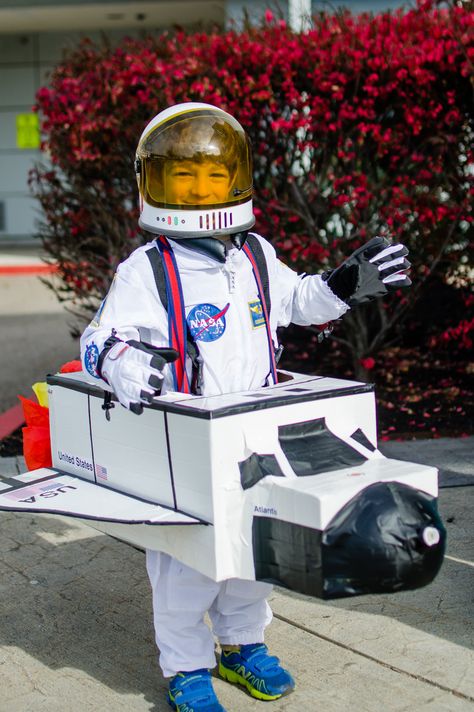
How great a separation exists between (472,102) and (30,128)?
1366cm

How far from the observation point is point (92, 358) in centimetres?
268

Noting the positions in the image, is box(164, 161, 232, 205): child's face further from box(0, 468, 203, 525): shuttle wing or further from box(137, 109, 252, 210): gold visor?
box(0, 468, 203, 525): shuttle wing

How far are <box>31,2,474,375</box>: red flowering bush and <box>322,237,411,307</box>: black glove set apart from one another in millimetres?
2543

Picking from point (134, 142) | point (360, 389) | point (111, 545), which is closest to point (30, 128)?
point (134, 142)

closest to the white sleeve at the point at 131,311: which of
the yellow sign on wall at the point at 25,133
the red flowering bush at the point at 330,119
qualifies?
the red flowering bush at the point at 330,119

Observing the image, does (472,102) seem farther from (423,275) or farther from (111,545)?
(111,545)

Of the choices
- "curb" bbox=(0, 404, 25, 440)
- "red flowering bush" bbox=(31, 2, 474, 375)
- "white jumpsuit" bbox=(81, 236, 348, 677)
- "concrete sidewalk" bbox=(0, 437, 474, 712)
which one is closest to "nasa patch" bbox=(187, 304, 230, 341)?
"white jumpsuit" bbox=(81, 236, 348, 677)

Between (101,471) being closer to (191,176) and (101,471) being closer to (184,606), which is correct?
(184,606)

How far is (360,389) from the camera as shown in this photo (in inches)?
108

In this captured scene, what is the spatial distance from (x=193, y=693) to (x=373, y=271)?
1.38m

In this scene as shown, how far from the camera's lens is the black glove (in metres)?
2.96

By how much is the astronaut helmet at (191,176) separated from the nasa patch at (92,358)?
0.41m

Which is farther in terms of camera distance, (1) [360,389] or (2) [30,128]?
(2) [30,128]

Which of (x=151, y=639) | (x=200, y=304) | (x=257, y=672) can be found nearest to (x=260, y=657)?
(x=257, y=672)
